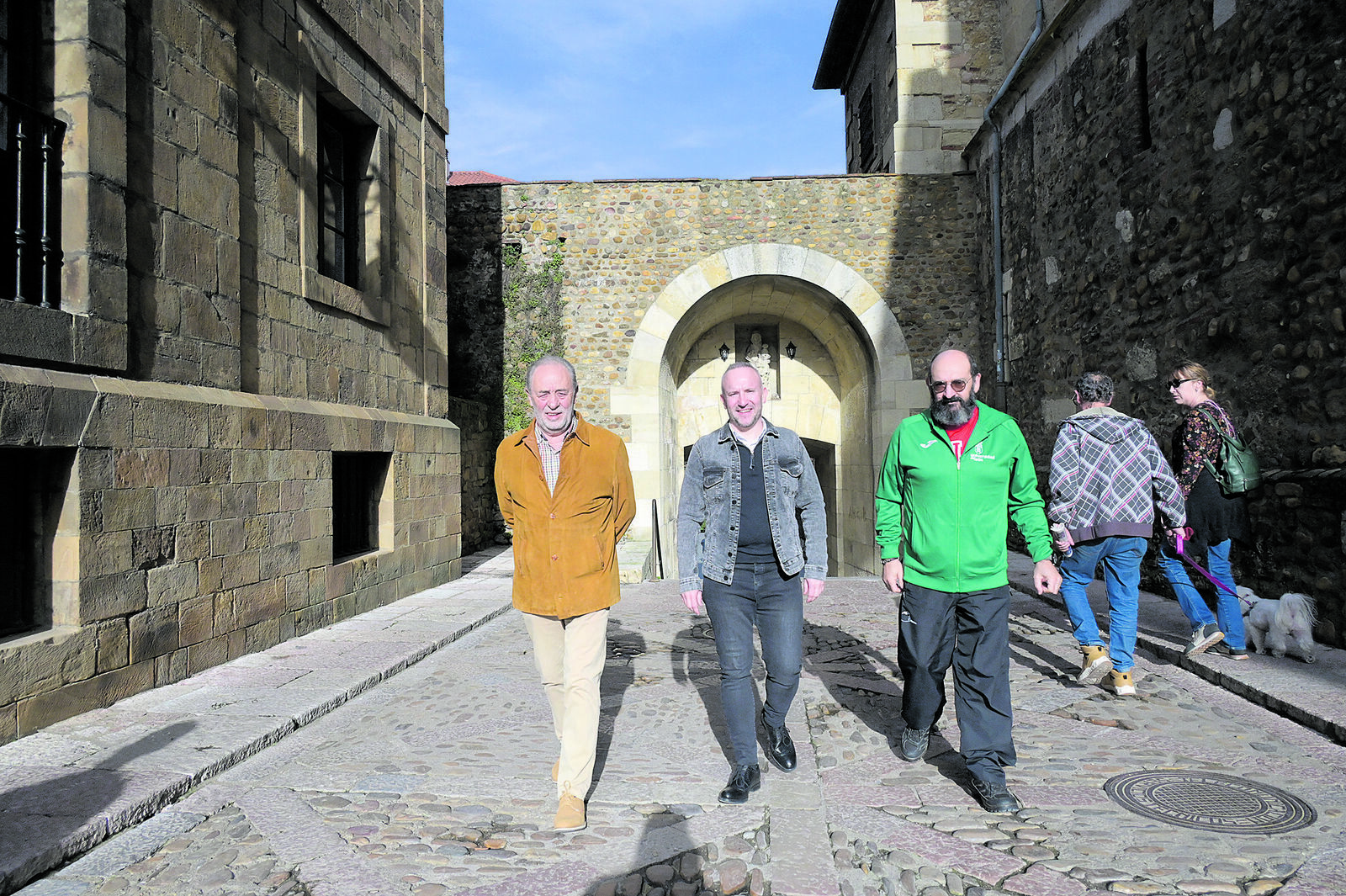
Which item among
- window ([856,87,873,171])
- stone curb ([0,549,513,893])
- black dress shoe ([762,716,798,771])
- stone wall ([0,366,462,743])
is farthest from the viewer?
window ([856,87,873,171])

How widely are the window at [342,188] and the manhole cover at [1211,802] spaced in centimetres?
705

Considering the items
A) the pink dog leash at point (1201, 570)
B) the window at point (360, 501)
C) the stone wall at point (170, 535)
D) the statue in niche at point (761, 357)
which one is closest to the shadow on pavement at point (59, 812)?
the stone wall at point (170, 535)

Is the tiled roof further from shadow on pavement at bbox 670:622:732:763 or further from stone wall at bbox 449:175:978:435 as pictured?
shadow on pavement at bbox 670:622:732:763

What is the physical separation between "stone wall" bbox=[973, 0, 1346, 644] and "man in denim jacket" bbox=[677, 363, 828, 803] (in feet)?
12.3

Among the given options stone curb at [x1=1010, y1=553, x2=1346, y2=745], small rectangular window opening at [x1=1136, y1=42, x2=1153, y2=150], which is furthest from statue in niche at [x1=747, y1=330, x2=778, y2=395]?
stone curb at [x1=1010, y1=553, x2=1346, y2=745]

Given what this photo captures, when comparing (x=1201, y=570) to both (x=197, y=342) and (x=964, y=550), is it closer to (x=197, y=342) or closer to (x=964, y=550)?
(x=964, y=550)

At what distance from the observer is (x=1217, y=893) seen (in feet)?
8.24

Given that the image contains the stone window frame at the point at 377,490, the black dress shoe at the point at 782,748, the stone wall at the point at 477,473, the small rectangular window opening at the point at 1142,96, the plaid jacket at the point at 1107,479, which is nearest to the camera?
the black dress shoe at the point at 782,748

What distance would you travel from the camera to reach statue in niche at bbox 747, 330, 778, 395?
48.6 feet

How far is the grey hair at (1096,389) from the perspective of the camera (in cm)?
465

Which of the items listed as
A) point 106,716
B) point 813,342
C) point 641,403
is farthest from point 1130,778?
point 813,342

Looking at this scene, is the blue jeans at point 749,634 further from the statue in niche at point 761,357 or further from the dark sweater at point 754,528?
the statue in niche at point 761,357

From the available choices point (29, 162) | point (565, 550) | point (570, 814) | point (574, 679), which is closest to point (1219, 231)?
point (565, 550)

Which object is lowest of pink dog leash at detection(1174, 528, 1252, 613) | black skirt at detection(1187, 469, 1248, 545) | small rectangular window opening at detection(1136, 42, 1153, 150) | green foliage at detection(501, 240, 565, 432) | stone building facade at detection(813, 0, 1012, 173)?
pink dog leash at detection(1174, 528, 1252, 613)
